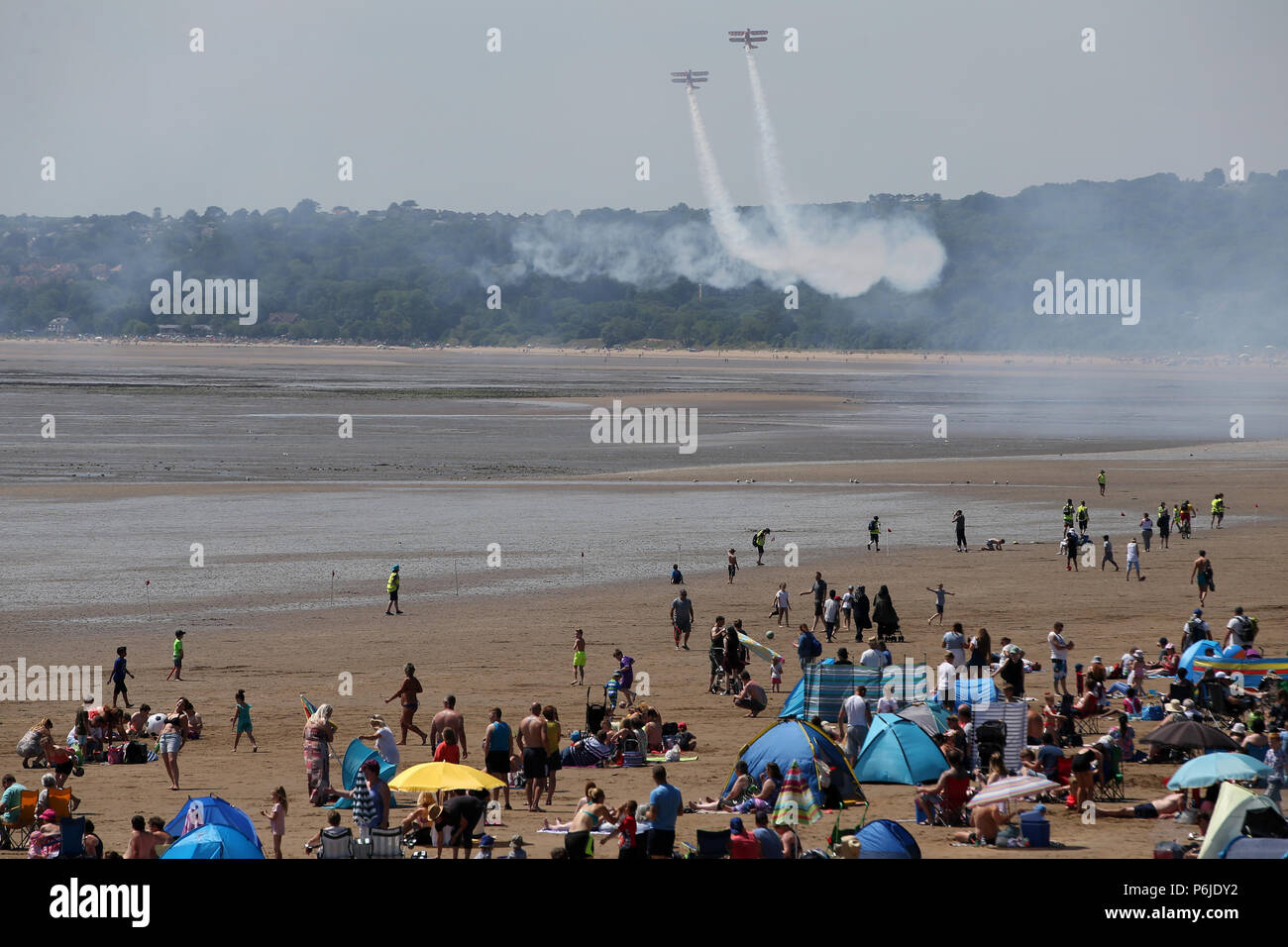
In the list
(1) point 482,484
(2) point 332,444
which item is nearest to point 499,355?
(2) point 332,444

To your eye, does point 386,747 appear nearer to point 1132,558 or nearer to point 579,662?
point 579,662

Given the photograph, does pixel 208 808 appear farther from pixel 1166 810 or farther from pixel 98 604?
pixel 98 604

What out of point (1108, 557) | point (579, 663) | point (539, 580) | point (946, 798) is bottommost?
point (946, 798)

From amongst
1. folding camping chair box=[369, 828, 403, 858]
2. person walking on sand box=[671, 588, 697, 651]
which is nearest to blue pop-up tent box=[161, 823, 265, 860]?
folding camping chair box=[369, 828, 403, 858]

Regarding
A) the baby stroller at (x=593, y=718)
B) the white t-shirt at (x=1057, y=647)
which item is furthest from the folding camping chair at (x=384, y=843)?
the white t-shirt at (x=1057, y=647)

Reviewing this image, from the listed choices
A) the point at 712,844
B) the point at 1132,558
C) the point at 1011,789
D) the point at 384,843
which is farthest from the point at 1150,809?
the point at 1132,558

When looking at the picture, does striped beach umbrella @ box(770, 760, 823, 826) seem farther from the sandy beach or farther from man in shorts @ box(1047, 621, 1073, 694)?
man in shorts @ box(1047, 621, 1073, 694)
